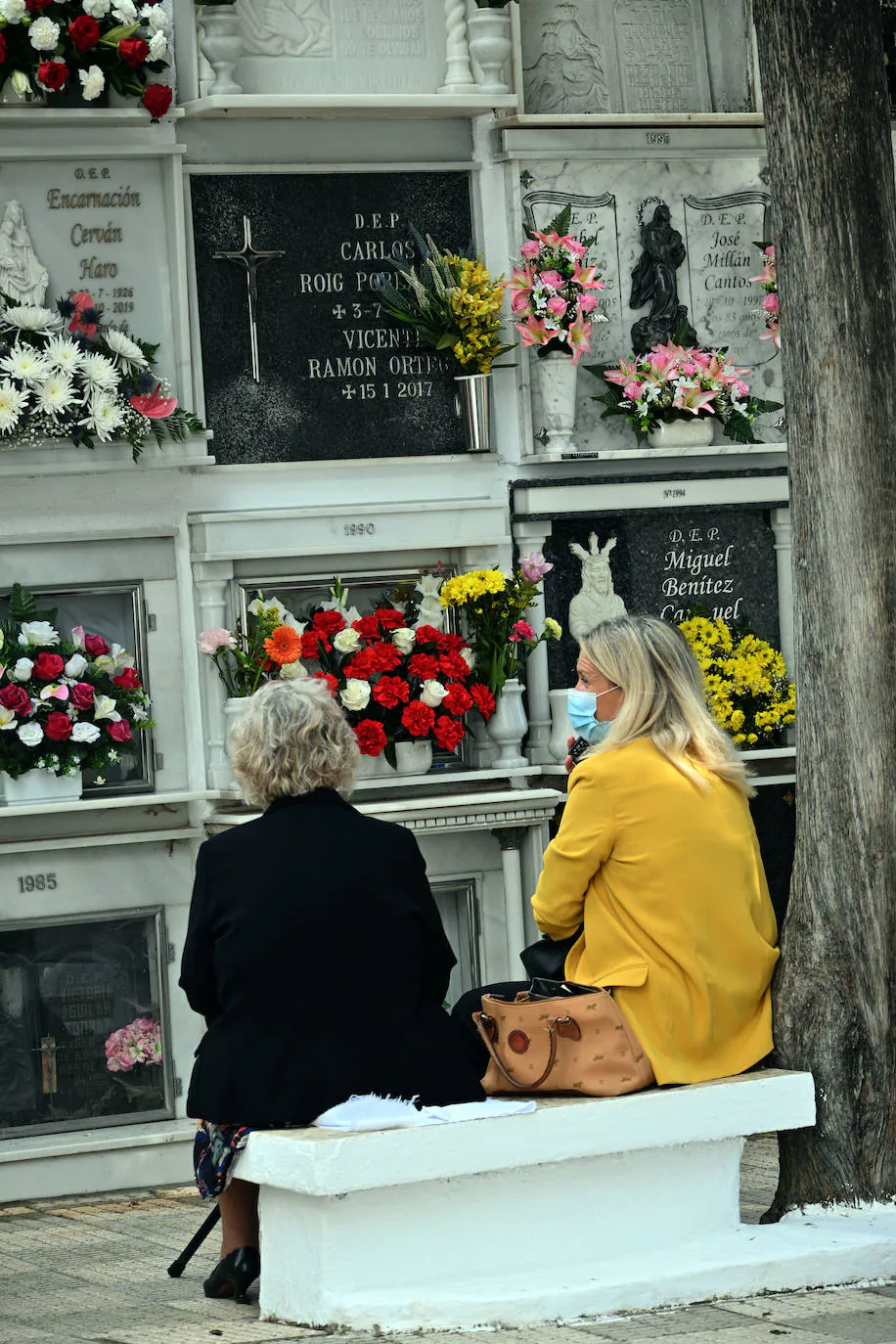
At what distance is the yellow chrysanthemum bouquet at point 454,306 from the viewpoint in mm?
6742

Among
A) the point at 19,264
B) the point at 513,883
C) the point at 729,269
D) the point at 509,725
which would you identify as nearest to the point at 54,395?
the point at 19,264

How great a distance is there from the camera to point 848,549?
474cm

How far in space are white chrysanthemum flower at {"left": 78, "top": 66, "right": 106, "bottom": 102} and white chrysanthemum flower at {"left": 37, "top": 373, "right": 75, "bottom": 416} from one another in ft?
3.11

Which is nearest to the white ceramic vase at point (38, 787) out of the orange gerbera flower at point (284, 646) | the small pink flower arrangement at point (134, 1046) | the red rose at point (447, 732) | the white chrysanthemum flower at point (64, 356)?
the orange gerbera flower at point (284, 646)

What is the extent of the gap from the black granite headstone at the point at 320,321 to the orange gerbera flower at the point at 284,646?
2.38 ft

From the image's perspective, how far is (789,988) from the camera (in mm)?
4719

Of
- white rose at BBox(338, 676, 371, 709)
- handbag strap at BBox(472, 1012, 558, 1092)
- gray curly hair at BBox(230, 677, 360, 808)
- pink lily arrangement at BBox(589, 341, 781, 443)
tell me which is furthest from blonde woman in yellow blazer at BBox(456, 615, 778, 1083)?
pink lily arrangement at BBox(589, 341, 781, 443)

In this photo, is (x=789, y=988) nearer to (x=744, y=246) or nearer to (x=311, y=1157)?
(x=311, y=1157)

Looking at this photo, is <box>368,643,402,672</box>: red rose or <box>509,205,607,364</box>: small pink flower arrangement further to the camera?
<box>509,205,607,364</box>: small pink flower arrangement

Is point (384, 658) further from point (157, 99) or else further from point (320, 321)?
point (157, 99)

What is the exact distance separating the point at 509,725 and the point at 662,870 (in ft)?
8.12

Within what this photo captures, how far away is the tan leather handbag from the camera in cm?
435

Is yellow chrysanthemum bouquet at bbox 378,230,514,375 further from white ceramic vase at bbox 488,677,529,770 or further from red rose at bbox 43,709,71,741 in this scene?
red rose at bbox 43,709,71,741

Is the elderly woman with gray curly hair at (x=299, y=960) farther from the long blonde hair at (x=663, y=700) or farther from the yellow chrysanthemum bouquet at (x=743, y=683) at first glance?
the yellow chrysanthemum bouquet at (x=743, y=683)
